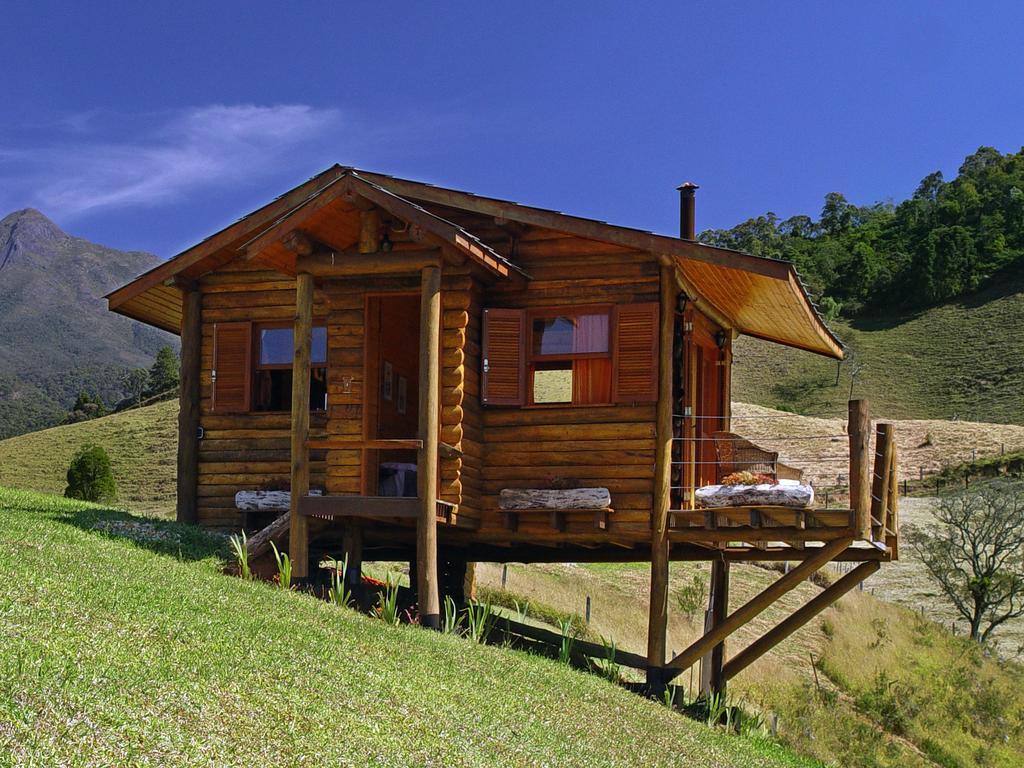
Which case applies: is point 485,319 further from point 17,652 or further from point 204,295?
point 17,652

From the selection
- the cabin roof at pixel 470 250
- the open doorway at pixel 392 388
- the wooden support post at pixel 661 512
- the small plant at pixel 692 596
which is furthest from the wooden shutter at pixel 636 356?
the small plant at pixel 692 596

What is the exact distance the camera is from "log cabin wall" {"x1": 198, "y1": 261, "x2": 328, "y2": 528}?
19.0 metres

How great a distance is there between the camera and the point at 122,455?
4641 cm

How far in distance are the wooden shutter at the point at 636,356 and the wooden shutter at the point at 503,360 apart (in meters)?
1.27

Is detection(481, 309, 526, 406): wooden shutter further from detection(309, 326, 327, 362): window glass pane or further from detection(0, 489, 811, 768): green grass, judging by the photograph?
detection(0, 489, 811, 768): green grass

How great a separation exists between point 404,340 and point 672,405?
4.53 meters

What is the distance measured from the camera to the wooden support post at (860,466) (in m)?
15.4

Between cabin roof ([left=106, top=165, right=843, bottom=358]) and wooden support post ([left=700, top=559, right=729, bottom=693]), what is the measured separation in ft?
12.9

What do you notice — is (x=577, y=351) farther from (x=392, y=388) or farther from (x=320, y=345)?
(x=320, y=345)

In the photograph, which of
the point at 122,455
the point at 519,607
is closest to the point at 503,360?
the point at 519,607

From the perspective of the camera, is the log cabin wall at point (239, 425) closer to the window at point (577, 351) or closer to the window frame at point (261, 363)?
the window frame at point (261, 363)

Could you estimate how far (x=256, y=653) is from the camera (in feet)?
34.9

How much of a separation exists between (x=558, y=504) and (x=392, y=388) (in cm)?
376

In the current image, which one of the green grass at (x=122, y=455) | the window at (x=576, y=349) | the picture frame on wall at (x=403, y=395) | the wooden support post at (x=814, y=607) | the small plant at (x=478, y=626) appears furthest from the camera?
the green grass at (x=122, y=455)
